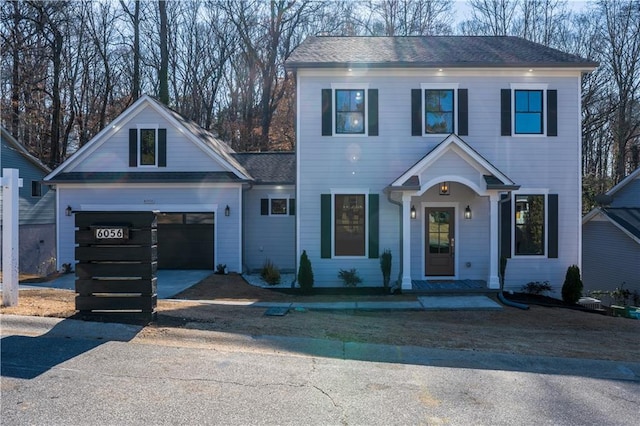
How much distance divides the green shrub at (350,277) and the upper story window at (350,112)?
3.83 metres

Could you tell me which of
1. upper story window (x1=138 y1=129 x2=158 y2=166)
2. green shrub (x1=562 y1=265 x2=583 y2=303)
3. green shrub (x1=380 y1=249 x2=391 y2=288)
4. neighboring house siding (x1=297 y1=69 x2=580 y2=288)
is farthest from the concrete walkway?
upper story window (x1=138 y1=129 x2=158 y2=166)

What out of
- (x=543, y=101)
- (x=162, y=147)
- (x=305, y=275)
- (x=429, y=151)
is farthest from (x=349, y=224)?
(x=162, y=147)

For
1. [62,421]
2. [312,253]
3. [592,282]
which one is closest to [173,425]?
[62,421]

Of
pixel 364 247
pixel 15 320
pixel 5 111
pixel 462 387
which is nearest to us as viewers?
pixel 462 387

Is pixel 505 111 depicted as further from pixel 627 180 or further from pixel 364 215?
pixel 627 180

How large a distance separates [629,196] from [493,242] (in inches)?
425

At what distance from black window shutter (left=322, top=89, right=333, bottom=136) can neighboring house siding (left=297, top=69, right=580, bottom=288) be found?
0.12 meters

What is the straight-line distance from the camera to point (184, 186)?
50.0 feet

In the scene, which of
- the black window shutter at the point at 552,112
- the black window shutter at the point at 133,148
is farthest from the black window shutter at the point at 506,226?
the black window shutter at the point at 133,148

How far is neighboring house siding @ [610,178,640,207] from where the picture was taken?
62.7 ft

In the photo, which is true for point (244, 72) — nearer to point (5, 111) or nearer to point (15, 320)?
point (5, 111)

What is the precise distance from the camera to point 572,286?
12594mm

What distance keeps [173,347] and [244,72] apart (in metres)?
27.6

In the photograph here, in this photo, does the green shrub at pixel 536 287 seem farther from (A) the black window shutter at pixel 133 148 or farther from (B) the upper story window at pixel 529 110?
(A) the black window shutter at pixel 133 148
